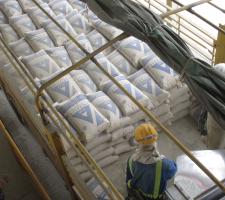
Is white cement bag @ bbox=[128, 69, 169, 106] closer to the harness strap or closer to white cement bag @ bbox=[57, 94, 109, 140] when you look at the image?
white cement bag @ bbox=[57, 94, 109, 140]

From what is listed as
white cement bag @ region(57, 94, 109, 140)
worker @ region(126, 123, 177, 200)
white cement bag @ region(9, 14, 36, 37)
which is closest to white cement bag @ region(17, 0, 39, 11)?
white cement bag @ region(9, 14, 36, 37)

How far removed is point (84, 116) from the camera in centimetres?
390

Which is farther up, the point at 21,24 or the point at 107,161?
the point at 21,24

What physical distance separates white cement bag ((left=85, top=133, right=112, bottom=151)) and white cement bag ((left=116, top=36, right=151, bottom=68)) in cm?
114

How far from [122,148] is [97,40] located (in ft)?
5.56

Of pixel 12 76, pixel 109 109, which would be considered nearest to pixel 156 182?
pixel 109 109

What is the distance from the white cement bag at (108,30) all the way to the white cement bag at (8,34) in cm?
130

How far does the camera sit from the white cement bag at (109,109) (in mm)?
3975

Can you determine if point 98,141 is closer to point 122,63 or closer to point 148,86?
point 148,86

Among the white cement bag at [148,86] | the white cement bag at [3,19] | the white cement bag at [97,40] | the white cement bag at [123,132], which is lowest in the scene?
the white cement bag at [123,132]

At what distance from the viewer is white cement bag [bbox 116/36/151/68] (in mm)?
4664

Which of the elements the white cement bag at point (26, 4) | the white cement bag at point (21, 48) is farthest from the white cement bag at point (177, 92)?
the white cement bag at point (26, 4)

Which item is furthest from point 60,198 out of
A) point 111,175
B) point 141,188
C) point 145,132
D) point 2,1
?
point 2,1

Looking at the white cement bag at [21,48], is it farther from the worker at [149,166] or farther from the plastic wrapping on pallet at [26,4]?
the worker at [149,166]
